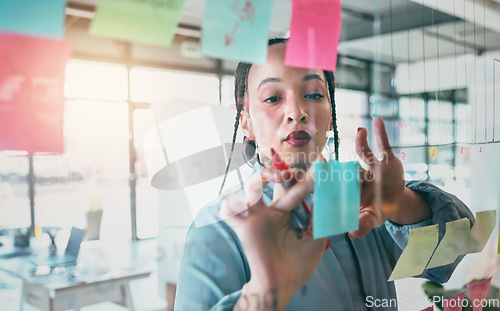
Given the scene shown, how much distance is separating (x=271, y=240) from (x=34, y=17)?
633mm

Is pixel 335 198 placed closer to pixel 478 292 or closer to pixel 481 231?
pixel 481 231

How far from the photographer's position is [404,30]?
1.39 m

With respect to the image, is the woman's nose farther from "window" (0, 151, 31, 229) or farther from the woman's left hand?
"window" (0, 151, 31, 229)

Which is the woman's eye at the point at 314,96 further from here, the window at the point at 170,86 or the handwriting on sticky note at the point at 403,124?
the handwriting on sticky note at the point at 403,124

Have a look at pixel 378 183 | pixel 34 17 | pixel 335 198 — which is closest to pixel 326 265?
pixel 335 198

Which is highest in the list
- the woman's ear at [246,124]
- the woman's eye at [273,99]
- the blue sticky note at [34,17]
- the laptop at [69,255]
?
the blue sticky note at [34,17]

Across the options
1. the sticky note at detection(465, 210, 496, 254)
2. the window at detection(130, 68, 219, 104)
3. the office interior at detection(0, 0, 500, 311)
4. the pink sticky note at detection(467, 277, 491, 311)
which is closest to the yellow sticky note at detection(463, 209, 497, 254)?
the sticky note at detection(465, 210, 496, 254)

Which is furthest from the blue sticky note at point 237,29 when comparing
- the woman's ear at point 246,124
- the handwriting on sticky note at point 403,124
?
the handwriting on sticky note at point 403,124

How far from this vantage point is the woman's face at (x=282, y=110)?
981mm

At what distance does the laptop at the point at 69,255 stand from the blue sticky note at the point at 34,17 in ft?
1.05

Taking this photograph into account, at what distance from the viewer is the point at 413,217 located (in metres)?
1.32

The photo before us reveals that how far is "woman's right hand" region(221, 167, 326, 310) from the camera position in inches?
36.8

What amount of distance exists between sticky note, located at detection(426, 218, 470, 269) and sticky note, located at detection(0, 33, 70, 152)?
1.23 metres

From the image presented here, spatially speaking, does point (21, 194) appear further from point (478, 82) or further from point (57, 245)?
point (478, 82)
